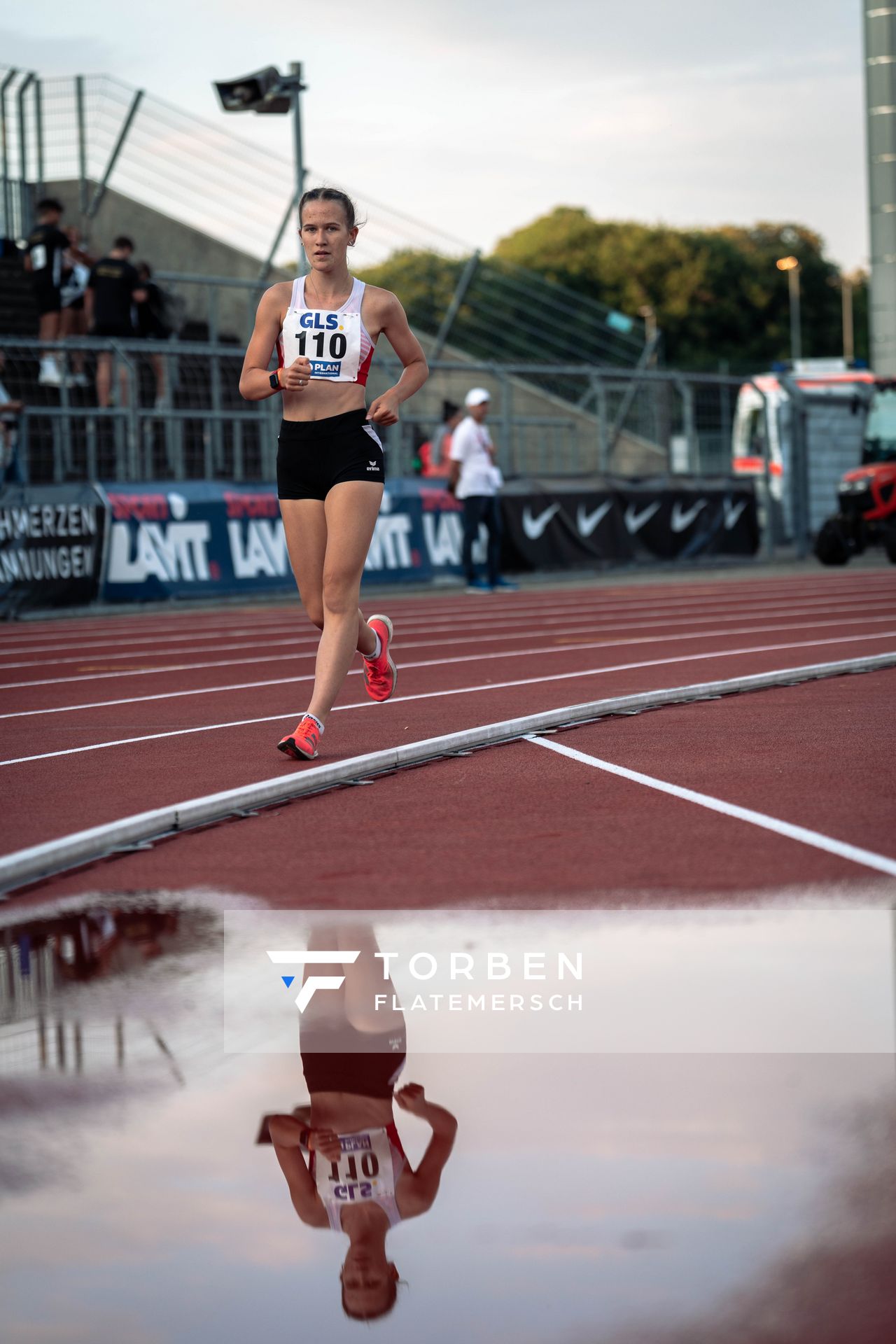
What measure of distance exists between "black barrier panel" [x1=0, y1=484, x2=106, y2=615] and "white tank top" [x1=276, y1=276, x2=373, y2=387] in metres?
10.6

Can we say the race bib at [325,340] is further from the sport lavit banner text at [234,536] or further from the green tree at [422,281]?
the green tree at [422,281]

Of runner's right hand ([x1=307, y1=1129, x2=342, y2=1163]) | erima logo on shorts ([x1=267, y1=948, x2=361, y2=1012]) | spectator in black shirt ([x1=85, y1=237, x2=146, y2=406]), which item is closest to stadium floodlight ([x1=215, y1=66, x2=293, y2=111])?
spectator in black shirt ([x1=85, y1=237, x2=146, y2=406])

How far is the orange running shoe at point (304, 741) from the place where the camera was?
6.49m

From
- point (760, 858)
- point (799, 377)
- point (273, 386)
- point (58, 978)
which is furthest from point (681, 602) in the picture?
point (799, 377)

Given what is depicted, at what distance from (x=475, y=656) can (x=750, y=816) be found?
6302 millimetres

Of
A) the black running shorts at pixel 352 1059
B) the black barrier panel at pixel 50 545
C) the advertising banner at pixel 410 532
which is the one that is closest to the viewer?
the black running shorts at pixel 352 1059

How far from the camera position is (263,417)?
21.0 m

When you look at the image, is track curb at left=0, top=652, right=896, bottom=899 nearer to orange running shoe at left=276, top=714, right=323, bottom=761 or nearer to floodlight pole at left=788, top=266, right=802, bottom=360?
orange running shoe at left=276, top=714, right=323, bottom=761

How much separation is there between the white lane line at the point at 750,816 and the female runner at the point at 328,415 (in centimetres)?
98

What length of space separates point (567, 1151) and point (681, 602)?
14.4 m

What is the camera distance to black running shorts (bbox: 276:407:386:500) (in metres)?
6.57

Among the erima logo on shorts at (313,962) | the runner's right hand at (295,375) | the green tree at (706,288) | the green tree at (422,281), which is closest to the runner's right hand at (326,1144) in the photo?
the erima logo on shorts at (313,962)

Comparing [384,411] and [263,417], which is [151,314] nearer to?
[263,417]

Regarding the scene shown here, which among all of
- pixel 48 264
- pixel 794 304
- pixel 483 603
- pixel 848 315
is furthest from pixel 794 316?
pixel 483 603
